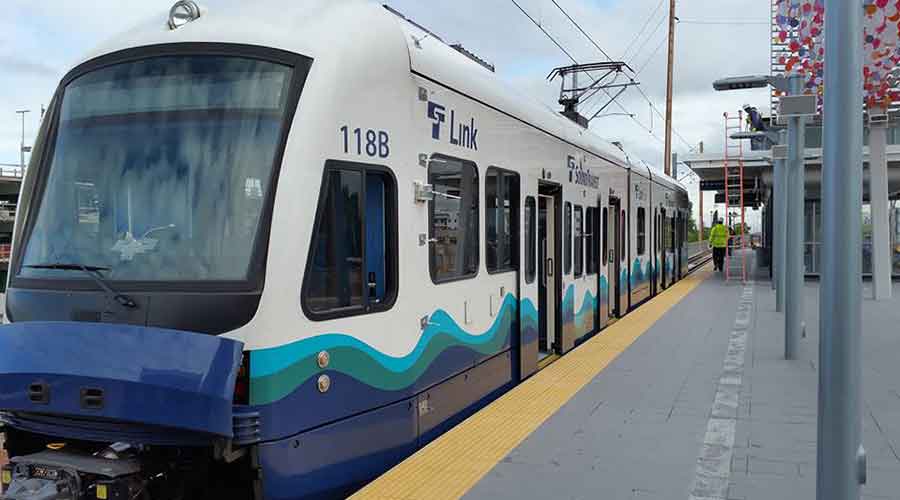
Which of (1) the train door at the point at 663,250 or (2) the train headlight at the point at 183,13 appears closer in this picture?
(2) the train headlight at the point at 183,13

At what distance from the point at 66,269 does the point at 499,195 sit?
3763 mm

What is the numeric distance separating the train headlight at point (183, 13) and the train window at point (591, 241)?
22.6 ft

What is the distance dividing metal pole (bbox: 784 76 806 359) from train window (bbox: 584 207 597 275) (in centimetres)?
252

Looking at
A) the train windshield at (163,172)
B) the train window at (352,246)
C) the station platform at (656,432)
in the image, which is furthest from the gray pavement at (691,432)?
the train windshield at (163,172)

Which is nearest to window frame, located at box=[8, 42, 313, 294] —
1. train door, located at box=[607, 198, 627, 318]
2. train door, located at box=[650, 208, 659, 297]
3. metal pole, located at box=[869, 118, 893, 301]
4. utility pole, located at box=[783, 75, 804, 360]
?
utility pole, located at box=[783, 75, 804, 360]

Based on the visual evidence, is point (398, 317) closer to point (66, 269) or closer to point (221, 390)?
point (221, 390)

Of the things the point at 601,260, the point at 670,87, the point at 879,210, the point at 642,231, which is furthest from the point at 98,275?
the point at 670,87

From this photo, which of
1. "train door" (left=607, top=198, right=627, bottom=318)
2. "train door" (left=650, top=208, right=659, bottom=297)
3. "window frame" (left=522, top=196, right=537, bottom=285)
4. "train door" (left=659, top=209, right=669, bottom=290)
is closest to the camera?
"window frame" (left=522, top=196, right=537, bottom=285)

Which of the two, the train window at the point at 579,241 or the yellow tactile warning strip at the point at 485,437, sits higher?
the train window at the point at 579,241

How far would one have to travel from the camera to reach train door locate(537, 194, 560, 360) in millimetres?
8586

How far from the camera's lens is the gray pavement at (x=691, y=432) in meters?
4.62

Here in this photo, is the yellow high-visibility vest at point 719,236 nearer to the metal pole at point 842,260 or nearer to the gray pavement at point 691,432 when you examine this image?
the gray pavement at point 691,432

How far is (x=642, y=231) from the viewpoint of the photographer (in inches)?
616

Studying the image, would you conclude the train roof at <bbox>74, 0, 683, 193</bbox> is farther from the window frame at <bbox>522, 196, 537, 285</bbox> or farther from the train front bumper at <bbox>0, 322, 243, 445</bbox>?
the window frame at <bbox>522, 196, 537, 285</bbox>
